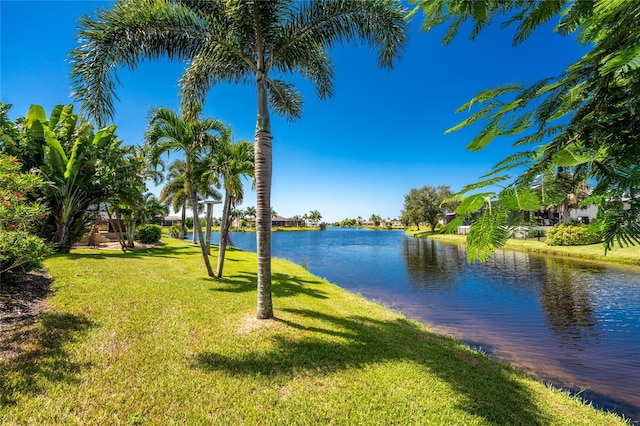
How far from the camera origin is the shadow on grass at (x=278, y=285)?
35.9ft

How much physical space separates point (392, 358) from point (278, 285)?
7429 mm

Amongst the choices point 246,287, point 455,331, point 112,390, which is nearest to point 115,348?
point 112,390

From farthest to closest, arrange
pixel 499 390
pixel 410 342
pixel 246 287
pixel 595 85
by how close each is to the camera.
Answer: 1. pixel 246 287
2. pixel 410 342
3. pixel 499 390
4. pixel 595 85

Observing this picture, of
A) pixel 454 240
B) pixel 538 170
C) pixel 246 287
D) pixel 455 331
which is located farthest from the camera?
pixel 454 240

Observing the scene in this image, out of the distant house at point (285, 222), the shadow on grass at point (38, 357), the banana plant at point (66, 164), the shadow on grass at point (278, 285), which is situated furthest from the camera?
the distant house at point (285, 222)

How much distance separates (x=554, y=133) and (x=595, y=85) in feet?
1.13

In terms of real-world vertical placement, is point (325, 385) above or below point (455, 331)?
above

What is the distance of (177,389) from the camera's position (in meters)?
4.34

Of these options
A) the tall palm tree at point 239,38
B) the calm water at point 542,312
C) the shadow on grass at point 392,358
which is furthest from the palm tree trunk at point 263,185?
the calm water at point 542,312

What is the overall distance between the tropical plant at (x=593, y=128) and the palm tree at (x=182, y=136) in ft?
32.2

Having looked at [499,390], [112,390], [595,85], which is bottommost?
[499,390]

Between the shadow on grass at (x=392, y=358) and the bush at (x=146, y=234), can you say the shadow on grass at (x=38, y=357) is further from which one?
the bush at (x=146, y=234)

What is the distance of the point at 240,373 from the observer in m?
4.95

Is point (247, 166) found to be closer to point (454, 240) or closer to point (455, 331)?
point (455, 331)
